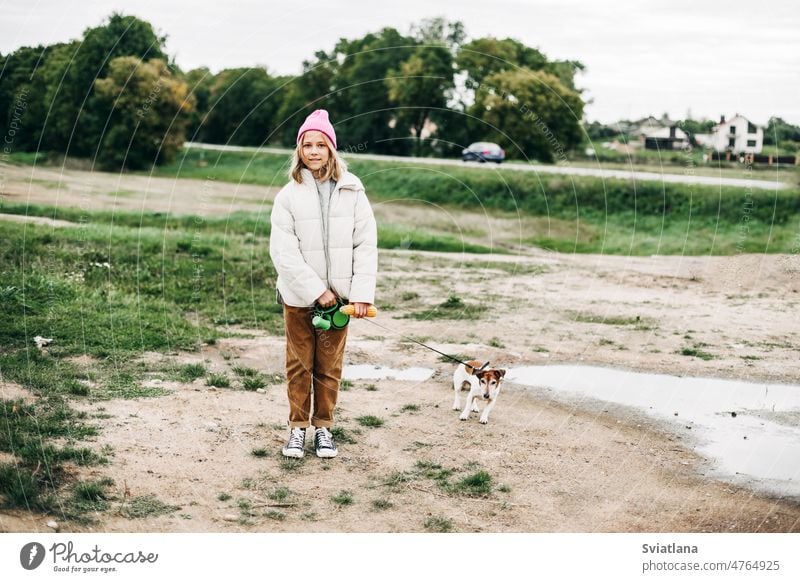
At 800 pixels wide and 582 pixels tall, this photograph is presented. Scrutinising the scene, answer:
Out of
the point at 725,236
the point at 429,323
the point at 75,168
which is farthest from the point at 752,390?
the point at 75,168

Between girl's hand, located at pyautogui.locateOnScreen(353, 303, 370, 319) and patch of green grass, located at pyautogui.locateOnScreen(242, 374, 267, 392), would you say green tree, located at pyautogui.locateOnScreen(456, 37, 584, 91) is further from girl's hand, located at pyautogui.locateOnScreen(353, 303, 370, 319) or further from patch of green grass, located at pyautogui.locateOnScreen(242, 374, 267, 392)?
girl's hand, located at pyautogui.locateOnScreen(353, 303, 370, 319)

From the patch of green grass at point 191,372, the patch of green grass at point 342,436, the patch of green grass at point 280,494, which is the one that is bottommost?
the patch of green grass at point 280,494

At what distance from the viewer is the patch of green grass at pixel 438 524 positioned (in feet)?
17.4

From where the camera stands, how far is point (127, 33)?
1777 cm

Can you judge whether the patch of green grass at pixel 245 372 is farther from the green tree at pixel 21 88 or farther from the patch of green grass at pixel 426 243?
the patch of green grass at pixel 426 243

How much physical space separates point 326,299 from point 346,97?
47.8 feet

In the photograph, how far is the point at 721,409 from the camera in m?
7.82

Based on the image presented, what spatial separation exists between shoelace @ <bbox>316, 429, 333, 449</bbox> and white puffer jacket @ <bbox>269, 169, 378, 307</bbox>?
3.41 ft

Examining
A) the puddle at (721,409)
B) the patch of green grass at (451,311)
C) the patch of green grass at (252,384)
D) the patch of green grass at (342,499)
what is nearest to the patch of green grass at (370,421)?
the patch of green grass at (252,384)

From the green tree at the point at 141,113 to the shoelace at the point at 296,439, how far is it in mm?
12395

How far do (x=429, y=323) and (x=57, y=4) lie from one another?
5.54 metres

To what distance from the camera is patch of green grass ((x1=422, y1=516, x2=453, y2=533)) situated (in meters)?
5.30

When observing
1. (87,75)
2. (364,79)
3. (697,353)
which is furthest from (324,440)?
(364,79)

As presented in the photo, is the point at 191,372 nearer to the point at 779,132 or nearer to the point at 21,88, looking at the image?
the point at 21,88
